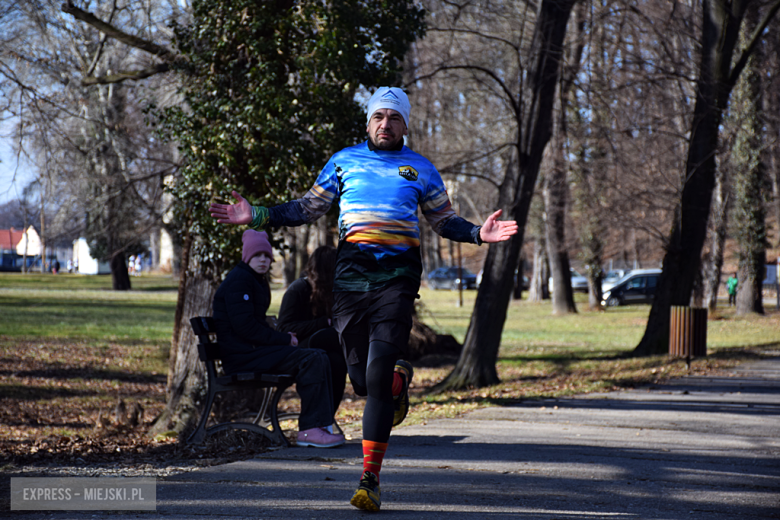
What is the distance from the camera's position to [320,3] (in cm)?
816

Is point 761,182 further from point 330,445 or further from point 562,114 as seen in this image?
point 330,445

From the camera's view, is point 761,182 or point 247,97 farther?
point 761,182

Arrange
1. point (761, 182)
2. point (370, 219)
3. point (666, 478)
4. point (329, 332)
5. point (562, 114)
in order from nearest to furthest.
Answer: point (370, 219), point (666, 478), point (329, 332), point (562, 114), point (761, 182)

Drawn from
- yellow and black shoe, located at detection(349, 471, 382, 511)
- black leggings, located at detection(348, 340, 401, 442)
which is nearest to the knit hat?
black leggings, located at detection(348, 340, 401, 442)

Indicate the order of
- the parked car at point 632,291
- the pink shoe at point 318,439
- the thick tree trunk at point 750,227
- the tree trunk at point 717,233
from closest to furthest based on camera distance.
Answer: the pink shoe at point 318,439, the tree trunk at point 717,233, the thick tree trunk at point 750,227, the parked car at point 632,291

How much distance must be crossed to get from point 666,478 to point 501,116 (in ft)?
62.7

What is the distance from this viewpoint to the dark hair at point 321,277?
6.82 m

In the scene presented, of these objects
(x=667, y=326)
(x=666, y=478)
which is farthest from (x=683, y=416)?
(x=667, y=326)

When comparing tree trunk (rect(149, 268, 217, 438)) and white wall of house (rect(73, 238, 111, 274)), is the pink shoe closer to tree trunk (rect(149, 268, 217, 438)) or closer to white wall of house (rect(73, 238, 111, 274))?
tree trunk (rect(149, 268, 217, 438))

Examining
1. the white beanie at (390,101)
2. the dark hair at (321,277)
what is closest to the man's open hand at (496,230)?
the white beanie at (390,101)

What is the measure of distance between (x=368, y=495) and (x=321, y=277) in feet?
10.8

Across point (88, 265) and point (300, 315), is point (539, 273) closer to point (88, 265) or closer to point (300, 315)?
point (300, 315)

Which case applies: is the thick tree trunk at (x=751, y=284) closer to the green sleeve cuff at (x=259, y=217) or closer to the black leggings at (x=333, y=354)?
the black leggings at (x=333, y=354)

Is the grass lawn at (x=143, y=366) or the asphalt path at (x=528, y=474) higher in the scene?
the asphalt path at (x=528, y=474)
